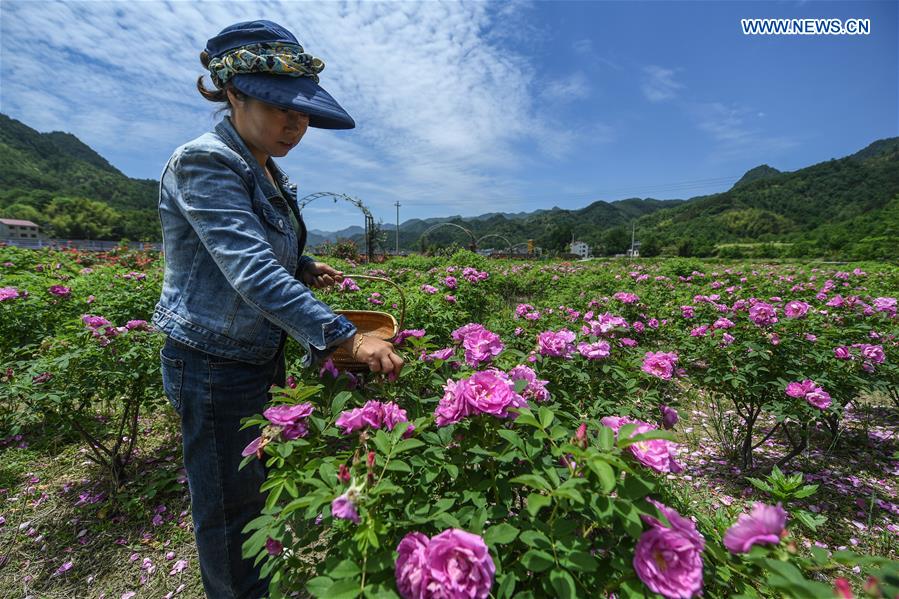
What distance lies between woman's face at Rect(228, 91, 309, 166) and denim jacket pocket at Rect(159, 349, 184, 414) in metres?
0.77

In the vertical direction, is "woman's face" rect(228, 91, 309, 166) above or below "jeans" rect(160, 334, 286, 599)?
above

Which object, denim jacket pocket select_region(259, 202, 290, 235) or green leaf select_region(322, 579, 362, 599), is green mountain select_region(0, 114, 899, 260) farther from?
green leaf select_region(322, 579, 362, 599)

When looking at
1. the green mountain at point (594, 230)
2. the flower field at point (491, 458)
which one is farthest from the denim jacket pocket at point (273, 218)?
the green mountain at point (594, 230)

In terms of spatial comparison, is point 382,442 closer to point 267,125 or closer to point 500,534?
point 500,534

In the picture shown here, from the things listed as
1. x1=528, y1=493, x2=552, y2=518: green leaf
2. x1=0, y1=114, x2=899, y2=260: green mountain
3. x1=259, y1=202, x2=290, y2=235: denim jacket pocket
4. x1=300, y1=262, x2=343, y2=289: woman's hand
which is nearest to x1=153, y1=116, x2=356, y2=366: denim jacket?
x1=259, y1=202, x2=290, y2=235: denim jacket pocket

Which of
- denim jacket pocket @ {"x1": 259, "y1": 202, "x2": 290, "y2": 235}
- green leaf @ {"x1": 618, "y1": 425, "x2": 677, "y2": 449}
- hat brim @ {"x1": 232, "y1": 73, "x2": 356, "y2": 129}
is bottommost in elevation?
green leaf @ {"x1": 618, "y1": 425, "x2": 677, "y2": 449}

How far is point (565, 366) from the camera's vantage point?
165cm

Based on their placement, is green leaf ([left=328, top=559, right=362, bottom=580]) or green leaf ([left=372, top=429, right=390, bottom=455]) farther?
green leaf ([left=372, top=429, right=390, bottom=455])

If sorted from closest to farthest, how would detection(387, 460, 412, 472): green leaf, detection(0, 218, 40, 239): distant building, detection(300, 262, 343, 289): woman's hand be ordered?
detection(387, 460, 412, 472): green leaf, detection(300, 262, 343, 289): woman's hand, detection(0, 218, 40, 239): distant building

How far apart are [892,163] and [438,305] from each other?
10207cm

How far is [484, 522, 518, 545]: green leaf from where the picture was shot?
700 millimetres

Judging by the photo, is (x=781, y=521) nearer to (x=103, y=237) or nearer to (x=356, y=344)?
(x=356, y=344)

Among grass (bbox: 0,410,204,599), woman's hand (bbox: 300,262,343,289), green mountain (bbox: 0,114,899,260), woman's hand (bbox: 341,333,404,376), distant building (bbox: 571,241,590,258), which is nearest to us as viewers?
woman's hand (bbox: 341,333,404,376)

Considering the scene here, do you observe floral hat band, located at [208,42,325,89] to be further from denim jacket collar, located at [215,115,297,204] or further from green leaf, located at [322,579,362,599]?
green leaf, located at [322,579,362,599]
